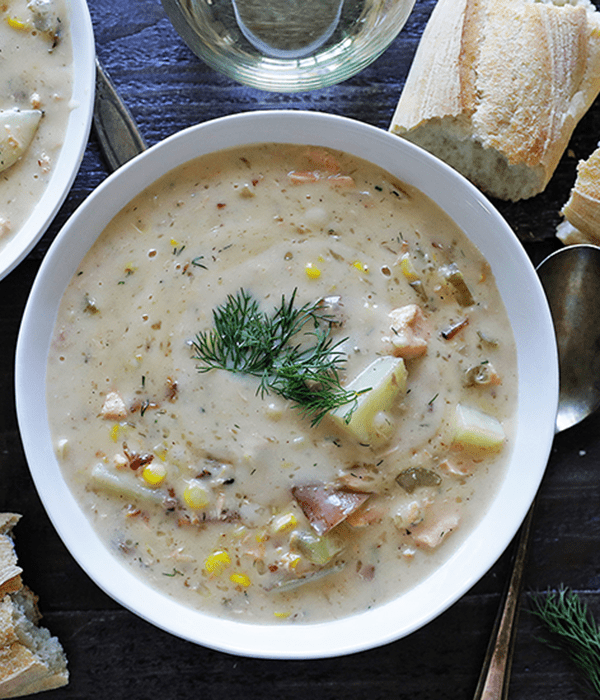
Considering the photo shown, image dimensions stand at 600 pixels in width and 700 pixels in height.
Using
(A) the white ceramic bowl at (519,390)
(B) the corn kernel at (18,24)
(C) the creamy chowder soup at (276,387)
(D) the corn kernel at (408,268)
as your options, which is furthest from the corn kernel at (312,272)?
(B) the corn kernel at (18,24)

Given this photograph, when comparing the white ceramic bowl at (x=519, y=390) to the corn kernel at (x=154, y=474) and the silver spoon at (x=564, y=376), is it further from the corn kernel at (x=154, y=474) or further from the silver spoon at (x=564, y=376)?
the silver spoon at (x=564, y=376)

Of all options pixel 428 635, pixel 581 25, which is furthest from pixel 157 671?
pixel 581 25

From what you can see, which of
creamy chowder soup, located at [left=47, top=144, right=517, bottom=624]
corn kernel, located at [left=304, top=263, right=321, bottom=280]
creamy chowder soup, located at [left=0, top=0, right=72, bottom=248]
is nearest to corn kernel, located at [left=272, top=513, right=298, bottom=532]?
creamy chowder soup, located at [left=47, top=144, right=517, bottom=624]

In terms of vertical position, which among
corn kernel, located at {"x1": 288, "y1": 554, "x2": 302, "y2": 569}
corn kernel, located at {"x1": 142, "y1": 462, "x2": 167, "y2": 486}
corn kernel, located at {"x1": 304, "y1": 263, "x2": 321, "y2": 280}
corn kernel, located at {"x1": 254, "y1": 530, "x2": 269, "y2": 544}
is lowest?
corn kernel, located at {"x1": 288, "y1": 554, "x2": 302, "y2": 569}

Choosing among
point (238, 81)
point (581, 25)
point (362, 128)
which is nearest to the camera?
point (362, 128)

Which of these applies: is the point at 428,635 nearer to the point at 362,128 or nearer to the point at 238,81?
the point at 362,128

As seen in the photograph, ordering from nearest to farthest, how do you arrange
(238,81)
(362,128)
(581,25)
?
(362,128), (581,25), (238,81)

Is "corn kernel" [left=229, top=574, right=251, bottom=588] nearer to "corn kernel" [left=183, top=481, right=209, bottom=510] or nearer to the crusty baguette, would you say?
"corn kernel" [left=183, top=481, right=209, bottom=510]
